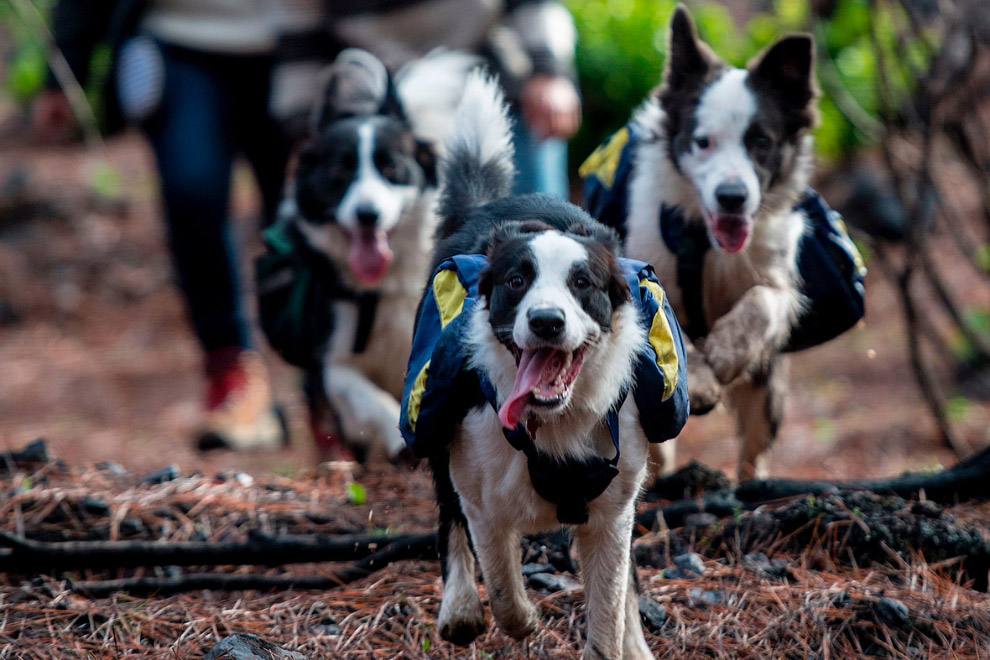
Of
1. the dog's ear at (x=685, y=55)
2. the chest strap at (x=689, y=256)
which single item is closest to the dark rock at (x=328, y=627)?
the chest strap at (x=689, y=256)

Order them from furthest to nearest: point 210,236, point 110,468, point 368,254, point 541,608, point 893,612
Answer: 1. point 210,236
2. point 368,254
3. point 110,468
4. point 541,608
5. point 893,612

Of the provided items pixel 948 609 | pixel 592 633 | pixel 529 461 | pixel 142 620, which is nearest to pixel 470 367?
pixel 529 461

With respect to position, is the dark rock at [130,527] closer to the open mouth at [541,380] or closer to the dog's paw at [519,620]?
the dog's paw at [519,620]

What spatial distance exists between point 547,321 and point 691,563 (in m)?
1.27

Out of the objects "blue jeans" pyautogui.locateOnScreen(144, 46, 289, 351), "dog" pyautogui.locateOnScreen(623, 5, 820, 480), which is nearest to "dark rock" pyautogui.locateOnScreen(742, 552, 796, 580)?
"dog" pyautogui.locateOnScreen(623, 5, 820, 480)

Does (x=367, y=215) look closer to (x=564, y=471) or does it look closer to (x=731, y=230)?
(x=731, y=230)

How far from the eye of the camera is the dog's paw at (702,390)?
3.19 m

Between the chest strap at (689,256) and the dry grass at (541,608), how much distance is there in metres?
0.81

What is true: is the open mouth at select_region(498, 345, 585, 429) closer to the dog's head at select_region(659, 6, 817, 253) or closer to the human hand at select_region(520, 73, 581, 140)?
the dog's head at select_region(659, 6, 817, 253)

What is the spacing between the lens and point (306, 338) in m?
4.61

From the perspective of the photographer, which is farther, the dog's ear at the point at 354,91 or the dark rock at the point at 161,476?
the dog's ear at the point at 354,91

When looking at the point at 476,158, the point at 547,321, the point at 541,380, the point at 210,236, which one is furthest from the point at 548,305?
the point at 210,236

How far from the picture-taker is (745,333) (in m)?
3.41

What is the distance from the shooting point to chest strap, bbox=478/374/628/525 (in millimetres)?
2346
